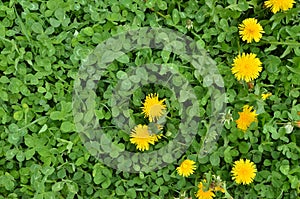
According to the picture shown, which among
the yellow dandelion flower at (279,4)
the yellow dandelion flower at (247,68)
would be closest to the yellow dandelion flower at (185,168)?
the yellow dandelion flower at (247,68)

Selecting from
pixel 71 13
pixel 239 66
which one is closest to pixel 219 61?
pixel 239 66

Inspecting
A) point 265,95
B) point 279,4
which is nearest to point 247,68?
point 265,95

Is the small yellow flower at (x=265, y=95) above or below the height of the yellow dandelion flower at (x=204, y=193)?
above

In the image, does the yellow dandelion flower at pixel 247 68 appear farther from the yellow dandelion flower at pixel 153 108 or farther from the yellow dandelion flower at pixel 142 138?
the yellow dandelion flower at pixel 142 138

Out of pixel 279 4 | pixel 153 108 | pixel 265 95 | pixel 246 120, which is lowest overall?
pixel 153 108

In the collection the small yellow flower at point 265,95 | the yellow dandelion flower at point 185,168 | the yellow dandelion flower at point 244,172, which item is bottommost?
the yellow dandelion flower at point 185,168

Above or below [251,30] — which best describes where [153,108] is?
below

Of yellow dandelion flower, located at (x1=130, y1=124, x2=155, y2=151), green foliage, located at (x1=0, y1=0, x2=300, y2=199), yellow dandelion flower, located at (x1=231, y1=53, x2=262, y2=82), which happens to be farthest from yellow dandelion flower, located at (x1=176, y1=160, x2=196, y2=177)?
yellow dandelion flower, located at (x1=231, y1=53, x2=262, y2=82)

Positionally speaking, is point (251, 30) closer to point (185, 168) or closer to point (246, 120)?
point (246, 120)
